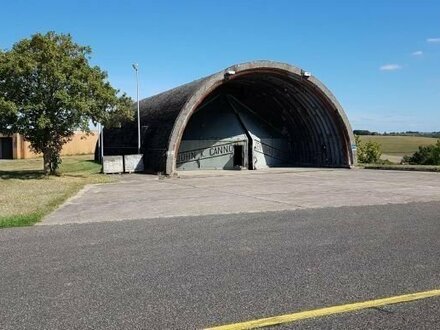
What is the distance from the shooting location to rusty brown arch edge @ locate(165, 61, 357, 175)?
27734mm

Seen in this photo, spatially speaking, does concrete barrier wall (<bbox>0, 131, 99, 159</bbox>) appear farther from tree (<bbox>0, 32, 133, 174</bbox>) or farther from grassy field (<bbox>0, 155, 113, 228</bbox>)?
grassy field (<bbox>0, 155, 113, 228</bbox>)

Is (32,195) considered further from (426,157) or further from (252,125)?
(426,157)

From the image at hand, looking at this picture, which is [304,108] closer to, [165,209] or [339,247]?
[165,209]

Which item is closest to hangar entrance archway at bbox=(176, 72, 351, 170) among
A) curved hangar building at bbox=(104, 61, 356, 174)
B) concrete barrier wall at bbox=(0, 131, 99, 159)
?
curved hangar building at bbox=(104, 61, 356, 174)

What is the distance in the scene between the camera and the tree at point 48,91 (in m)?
22.7

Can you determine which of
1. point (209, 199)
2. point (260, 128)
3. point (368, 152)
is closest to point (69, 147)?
point (260, 128)

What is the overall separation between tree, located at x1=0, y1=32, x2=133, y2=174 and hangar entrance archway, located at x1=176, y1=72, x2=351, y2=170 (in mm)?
11543

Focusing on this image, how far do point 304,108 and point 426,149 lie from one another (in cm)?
2124

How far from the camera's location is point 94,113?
2458 cm

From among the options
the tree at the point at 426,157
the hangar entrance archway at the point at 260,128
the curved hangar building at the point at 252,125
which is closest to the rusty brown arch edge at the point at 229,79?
the curved hangar building at the point at 252,125

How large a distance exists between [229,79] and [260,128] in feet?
30.6

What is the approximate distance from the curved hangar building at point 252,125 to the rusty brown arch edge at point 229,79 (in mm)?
62

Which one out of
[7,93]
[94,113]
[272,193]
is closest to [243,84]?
[94,113]

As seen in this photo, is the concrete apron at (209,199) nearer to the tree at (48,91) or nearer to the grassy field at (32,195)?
the grassy field at (32,195)
